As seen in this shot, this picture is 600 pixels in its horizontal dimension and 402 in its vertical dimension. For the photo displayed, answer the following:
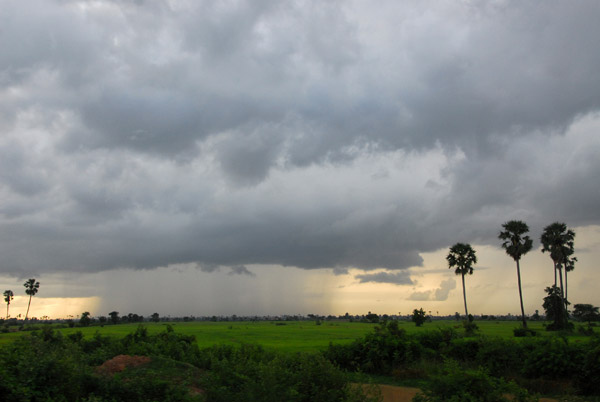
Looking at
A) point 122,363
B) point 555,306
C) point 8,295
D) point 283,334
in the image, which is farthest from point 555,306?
point 8,295

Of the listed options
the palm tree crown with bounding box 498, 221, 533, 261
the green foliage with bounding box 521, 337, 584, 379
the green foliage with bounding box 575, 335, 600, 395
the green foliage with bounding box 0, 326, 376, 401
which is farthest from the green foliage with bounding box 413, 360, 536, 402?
the palm tree crown with bounding box 498, 221, 533, 261

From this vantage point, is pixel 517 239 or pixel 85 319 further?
pixel 85 319

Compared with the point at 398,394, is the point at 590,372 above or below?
above

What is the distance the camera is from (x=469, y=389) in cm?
911

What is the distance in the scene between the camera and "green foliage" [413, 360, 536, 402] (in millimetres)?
8703

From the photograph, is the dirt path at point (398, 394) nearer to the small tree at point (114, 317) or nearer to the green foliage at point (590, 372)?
the green foliage at point (590, 372)

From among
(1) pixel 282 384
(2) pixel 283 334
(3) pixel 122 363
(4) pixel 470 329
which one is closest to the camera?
(1) pixel 282 384

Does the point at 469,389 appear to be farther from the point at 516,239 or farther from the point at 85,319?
the point at 85,319

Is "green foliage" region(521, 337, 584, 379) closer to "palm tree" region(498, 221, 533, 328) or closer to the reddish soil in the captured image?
the reddish soil

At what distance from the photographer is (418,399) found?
9.29 m

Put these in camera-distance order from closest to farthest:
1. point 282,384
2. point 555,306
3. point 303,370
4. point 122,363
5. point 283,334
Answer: point 282,384 < point 303,370 < point 122,363 < point 283,334 < point 555,306

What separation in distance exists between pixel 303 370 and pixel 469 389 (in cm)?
401

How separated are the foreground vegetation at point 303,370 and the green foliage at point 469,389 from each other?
20mm

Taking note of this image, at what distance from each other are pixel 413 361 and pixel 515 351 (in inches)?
217
